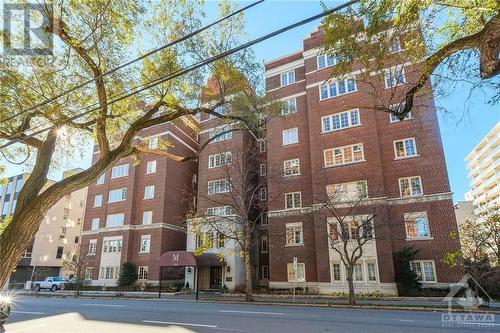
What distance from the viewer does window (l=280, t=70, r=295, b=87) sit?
34.9 metres

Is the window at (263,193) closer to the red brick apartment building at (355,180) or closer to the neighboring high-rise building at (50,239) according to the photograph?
the red brick apartment building at (355,180)

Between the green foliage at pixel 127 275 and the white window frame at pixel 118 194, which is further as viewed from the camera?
the white window frame at pixel 118 194

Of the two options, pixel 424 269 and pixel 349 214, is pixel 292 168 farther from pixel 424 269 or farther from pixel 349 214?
pixel 424 269

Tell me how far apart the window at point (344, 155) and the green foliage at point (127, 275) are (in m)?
25.4

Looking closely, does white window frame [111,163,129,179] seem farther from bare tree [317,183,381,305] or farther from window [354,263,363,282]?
window [354,263,363,282]

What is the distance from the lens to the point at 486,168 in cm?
8156

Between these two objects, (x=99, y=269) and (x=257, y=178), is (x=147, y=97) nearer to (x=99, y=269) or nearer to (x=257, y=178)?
(x=257, y=178)

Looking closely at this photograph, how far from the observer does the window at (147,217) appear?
1533 inches

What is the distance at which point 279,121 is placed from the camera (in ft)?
111

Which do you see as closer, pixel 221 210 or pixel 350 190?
pixel 350 190

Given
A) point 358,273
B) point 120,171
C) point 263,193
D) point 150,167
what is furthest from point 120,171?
point 358,273

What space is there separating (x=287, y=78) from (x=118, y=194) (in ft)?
86.7

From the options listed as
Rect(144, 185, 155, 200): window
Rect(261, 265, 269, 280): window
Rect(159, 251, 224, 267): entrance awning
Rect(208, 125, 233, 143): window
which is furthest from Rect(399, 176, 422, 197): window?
Rect(144, 185, 155, 200): window

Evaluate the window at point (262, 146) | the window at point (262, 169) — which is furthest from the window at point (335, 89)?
the window at point (262, 169)
